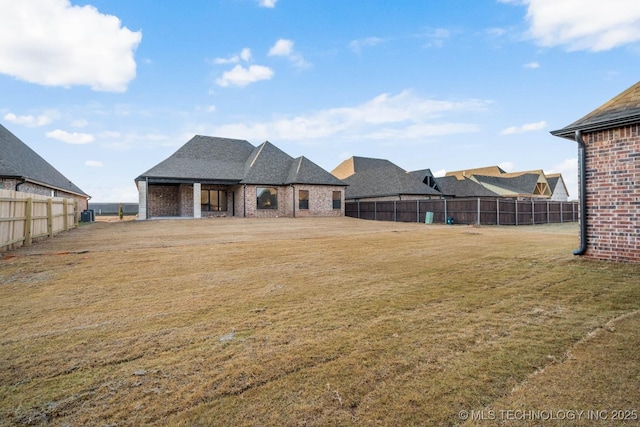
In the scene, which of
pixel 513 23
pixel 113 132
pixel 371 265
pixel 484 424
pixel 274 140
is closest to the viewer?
pixel 484 424

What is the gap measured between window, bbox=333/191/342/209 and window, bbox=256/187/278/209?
16.1 ft

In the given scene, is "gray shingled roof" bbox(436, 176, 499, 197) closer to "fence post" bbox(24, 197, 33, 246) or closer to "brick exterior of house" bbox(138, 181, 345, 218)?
"brick exterior of house" bbox(138, 181, 345, 218)

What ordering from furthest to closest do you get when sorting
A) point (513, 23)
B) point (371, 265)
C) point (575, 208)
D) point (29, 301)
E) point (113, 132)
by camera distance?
point (575, 208) → point (113, 132) → point (513, 23) → point (371, 265) → point (29, 301)

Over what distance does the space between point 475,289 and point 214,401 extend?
386 centimetres

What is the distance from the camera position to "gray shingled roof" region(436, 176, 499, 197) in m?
35.2

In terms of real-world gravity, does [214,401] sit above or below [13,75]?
below

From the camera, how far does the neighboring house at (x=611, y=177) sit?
6023mm

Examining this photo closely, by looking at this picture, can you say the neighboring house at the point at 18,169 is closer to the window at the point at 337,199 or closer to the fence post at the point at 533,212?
the window at the point at 337,199

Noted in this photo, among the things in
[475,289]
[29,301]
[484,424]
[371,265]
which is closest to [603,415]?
[484,424]

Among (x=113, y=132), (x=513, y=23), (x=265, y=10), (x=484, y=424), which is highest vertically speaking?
(x=265, y=10)

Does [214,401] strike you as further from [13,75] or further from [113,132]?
[113,132]

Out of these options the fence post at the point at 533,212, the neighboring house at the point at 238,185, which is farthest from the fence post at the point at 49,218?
the fence post at the point at 533,212

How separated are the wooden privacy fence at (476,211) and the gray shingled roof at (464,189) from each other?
8775 millimetres

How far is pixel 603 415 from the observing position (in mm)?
1862
